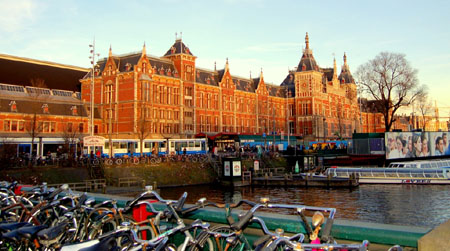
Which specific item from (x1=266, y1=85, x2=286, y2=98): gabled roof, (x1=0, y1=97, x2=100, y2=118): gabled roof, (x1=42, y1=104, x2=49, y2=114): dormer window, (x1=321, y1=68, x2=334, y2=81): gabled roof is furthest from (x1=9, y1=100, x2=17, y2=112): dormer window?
(x1=321, y1=68, x2=334, y2=81): gabled roof

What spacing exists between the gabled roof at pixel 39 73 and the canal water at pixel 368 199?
31700 millimetres

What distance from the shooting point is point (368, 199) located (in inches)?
1167

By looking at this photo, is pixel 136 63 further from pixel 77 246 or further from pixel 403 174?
pixel 77 246

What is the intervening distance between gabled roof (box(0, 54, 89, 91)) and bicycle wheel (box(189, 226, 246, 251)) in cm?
5640

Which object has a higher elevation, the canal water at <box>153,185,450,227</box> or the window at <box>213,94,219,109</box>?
the window at <box>213,94,219,109</box>

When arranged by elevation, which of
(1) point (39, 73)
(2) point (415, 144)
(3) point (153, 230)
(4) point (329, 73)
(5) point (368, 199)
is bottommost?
(5) point (368, 199)

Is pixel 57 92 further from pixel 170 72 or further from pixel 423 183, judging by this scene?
pixel 423 183

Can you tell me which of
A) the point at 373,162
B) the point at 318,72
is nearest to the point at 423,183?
the point at 373,162

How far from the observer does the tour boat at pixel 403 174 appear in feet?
121

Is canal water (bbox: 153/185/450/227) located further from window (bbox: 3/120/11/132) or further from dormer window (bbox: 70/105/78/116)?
dormer window (bbox: 70/105/78/116)

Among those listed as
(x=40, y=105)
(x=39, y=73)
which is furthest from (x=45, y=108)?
(x=39, y=73)

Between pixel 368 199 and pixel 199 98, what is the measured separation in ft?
Answer: 131

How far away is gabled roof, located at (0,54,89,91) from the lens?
5494 centimetres

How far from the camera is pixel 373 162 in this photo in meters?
51.3
